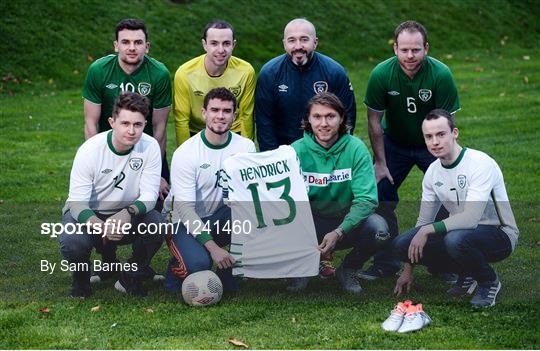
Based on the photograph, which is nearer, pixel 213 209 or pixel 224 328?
pixel 224 328

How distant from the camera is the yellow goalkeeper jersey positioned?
8477mm

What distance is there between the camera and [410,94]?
27.5ft

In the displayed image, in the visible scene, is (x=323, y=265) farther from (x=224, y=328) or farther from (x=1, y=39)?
(x=1, y=39)

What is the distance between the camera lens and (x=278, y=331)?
6633 millimetres

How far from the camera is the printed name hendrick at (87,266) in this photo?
7438 mm

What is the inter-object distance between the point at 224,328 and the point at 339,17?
18004 millimetres

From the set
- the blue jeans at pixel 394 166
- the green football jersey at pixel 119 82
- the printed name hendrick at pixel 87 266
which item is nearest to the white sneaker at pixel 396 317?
the blue jeans at pixel 394 166

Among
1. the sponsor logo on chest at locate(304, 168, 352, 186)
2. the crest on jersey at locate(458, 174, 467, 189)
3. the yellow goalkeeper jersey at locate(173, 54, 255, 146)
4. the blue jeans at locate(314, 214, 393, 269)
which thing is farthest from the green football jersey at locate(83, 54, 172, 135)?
the crest on jersey at locate(458, 174, 467, 189)

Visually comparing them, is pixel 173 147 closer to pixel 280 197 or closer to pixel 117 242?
pixel 117 242

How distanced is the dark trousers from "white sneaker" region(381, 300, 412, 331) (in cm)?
203

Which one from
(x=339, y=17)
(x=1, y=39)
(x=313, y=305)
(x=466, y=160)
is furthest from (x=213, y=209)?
(x=339, y=17)

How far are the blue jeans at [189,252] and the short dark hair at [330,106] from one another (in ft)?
3.04

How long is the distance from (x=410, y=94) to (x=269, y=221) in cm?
182

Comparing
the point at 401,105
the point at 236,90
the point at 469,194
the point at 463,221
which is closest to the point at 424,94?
the point at 401,105
